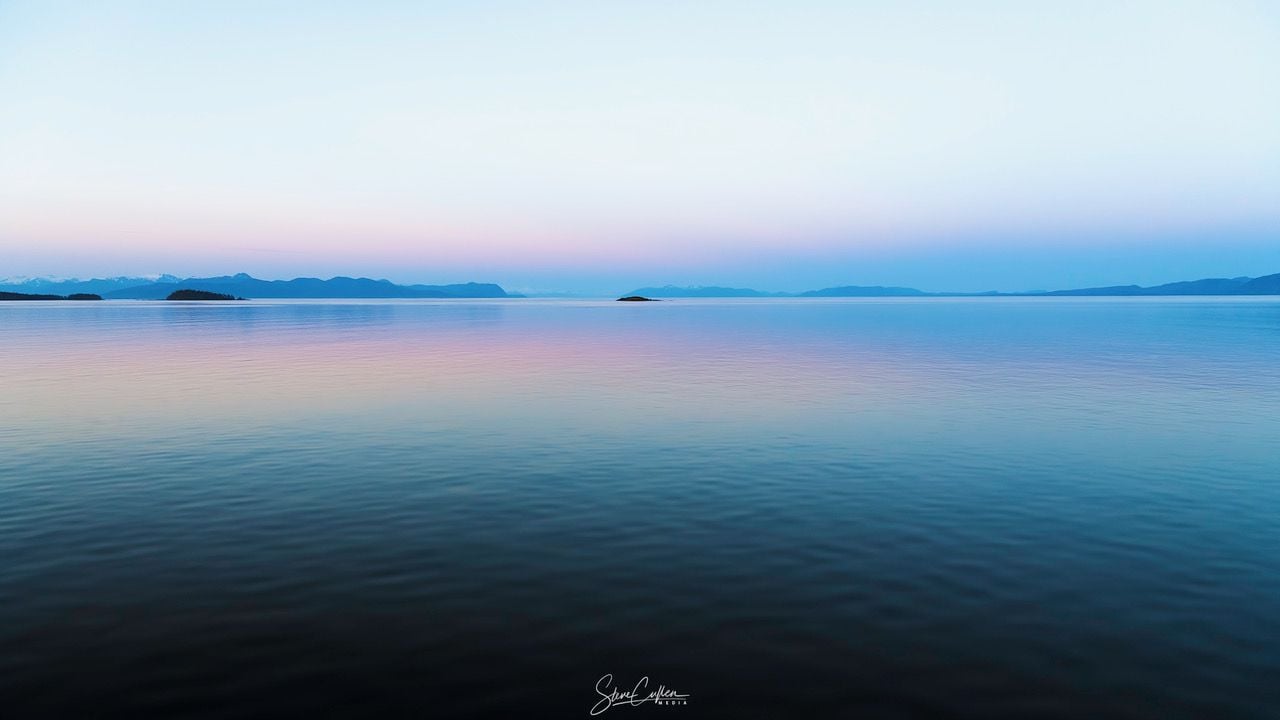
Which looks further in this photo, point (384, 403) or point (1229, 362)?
point (1229, 362)

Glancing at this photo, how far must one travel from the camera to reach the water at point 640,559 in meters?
12.0

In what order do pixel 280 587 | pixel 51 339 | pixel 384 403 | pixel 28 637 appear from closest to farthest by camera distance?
pixel 28 637
pixel 280 587
pixel 384 403
pixel 51 339

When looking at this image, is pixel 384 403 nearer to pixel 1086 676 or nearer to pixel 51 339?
pixel 1086 676

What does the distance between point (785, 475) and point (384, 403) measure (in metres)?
26.3

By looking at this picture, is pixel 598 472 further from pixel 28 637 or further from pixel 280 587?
pixel 28 637

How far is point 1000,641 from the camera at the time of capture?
13.3 meters

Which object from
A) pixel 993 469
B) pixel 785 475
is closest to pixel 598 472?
pixel 785 475

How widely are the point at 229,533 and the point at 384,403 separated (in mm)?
23974

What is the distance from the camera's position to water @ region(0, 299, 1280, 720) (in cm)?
1198

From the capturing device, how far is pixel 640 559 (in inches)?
683

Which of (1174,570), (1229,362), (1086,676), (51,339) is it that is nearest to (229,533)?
(1086,676)

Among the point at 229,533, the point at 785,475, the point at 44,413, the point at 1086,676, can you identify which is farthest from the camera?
the point at 44,413

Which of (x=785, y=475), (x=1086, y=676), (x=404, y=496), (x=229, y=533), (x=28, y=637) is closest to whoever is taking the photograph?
(x=1086, y=676)

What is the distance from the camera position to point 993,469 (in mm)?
26500
